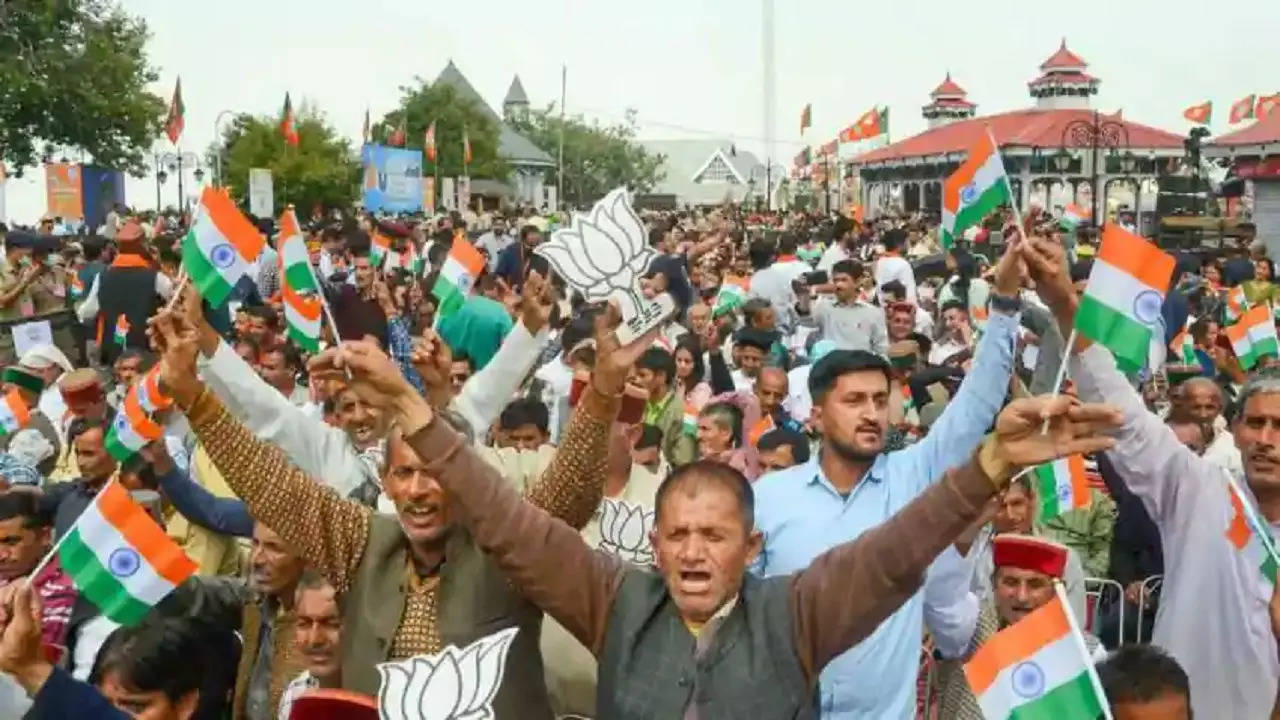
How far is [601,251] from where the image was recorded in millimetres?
5148

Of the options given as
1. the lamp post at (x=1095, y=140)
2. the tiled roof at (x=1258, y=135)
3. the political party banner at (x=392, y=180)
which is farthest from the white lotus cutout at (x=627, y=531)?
the tiled roof at (x=1258, y=135)

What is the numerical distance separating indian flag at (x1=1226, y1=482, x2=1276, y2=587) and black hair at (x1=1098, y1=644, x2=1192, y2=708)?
0.69m

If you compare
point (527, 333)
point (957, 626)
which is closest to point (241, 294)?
point (527, 333)

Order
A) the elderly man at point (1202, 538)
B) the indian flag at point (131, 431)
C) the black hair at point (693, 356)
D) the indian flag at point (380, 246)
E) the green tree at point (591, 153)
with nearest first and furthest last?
the elderly man at point (1202, 538) < the indian flag at point (131, 431) < the black hair at point (693, 356) < the indian flag at point (380, 246) < the green tree at point (591, 153)

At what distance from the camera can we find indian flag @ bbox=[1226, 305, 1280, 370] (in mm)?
8992

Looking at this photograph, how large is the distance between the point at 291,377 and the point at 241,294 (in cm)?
541

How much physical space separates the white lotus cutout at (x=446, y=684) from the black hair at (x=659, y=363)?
16.5 ft

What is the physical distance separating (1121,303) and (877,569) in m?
1.55

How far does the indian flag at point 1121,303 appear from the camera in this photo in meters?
4.22

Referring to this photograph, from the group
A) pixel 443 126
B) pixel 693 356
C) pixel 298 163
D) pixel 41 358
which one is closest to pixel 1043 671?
pixel 693 356

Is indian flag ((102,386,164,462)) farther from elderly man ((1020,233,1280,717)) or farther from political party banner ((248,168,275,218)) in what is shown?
political party banner ((248,168,275,218))

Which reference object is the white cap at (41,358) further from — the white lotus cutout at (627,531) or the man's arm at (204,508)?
the white lotus cutout at (627,531)

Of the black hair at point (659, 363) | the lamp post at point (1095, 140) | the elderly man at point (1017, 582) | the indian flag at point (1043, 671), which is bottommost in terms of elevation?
the elderly man at point (1017, 582)

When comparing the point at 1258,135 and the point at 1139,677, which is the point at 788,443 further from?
the point at 1258,135
